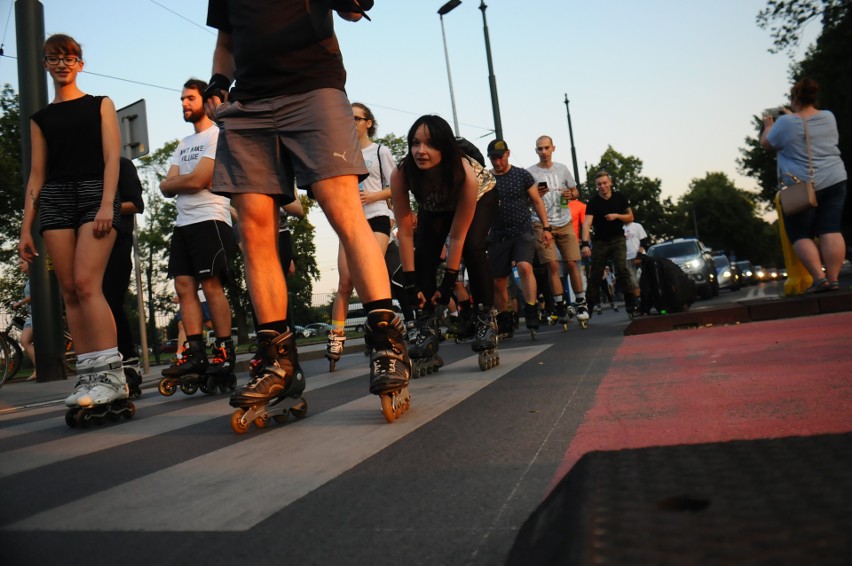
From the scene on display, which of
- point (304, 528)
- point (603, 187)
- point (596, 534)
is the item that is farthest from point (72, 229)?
point (603, 187)

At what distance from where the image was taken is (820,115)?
27.8ft

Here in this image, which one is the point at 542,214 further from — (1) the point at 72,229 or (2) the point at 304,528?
(2) the point at 304,528

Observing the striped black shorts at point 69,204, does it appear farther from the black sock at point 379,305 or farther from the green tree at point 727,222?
the green tree at point 727,222

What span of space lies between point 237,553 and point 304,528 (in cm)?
19

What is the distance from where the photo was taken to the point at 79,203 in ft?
15.9

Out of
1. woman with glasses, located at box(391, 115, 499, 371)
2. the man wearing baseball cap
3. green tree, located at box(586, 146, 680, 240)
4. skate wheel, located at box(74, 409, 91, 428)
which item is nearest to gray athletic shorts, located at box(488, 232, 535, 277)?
the man wearing baseball cap

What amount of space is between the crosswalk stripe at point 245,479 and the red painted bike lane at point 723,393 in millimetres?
712

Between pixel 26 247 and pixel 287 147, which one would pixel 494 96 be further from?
pixel 287 147

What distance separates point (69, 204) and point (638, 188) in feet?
251

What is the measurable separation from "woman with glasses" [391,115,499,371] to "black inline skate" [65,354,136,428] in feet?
5.95

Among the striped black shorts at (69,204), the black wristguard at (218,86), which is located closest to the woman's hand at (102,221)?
the striped black shorts at (69,204)

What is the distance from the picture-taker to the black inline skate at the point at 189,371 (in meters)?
5.93

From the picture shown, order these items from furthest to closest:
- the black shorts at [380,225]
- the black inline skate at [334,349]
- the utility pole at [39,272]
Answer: the utility pole at [39,272], the black shorts at [380,225], the black inline skate at [334,349]

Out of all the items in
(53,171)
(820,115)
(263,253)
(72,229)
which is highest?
(820,115)
